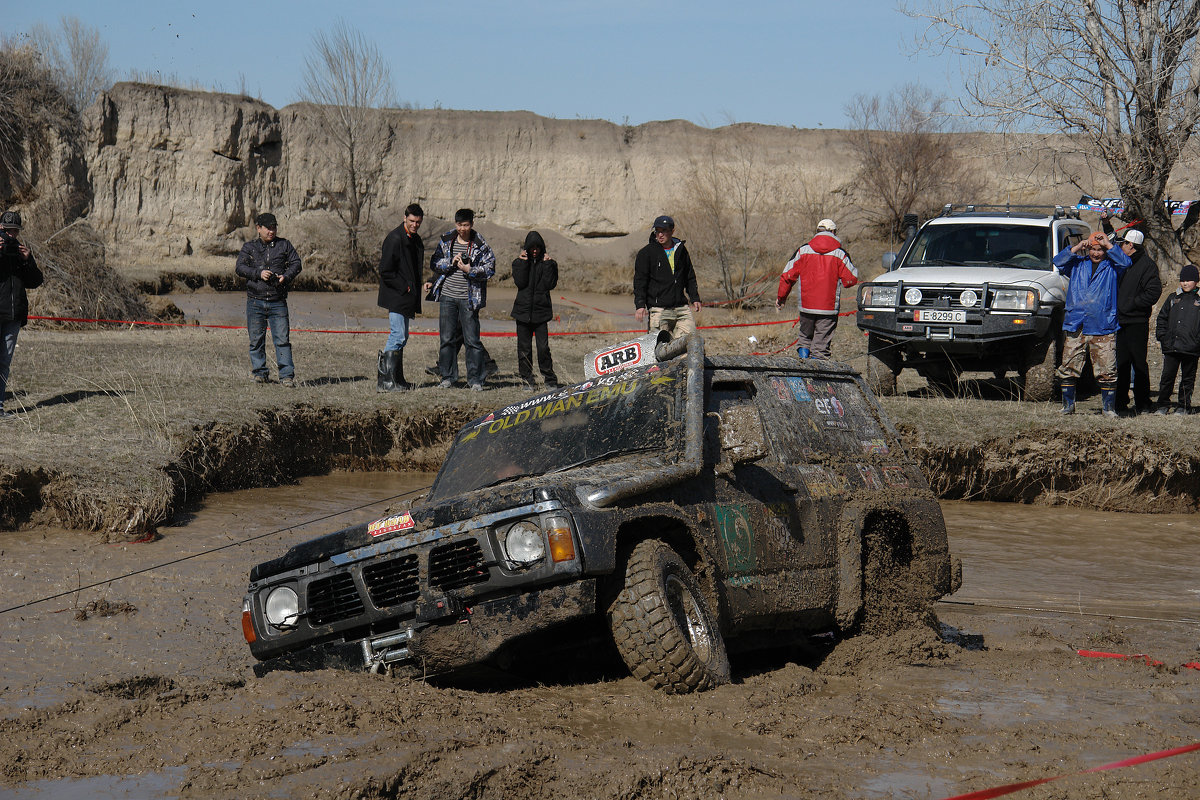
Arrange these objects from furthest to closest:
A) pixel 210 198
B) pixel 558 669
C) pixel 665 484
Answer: pixel 210 198 < pixel 558 669 < pixel 665 484

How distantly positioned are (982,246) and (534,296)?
530cm

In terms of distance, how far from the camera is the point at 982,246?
529 inches

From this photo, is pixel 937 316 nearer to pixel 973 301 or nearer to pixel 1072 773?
pixel 973 301

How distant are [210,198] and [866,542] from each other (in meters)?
44.2

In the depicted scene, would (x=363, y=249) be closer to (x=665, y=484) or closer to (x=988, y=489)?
(x=988, y=489)

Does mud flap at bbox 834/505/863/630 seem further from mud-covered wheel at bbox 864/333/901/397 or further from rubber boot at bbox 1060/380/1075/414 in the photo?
mud-covered wheel at bbox 864/333/901/397

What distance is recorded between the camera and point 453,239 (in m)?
12.7

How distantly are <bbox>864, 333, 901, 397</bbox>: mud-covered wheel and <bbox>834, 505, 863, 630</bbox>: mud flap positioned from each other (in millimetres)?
7218

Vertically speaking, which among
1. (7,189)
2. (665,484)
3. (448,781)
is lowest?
(448,781)

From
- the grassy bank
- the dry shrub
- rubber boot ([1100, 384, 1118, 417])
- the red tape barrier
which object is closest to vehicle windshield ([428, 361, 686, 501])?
the red tape barrier

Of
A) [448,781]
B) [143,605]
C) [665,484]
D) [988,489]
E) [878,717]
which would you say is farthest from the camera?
[988,489]

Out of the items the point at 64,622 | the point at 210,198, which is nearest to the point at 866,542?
the point at 64,622

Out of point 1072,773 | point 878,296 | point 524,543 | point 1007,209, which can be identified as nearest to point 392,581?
point 524,543

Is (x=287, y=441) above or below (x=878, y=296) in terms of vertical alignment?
below
